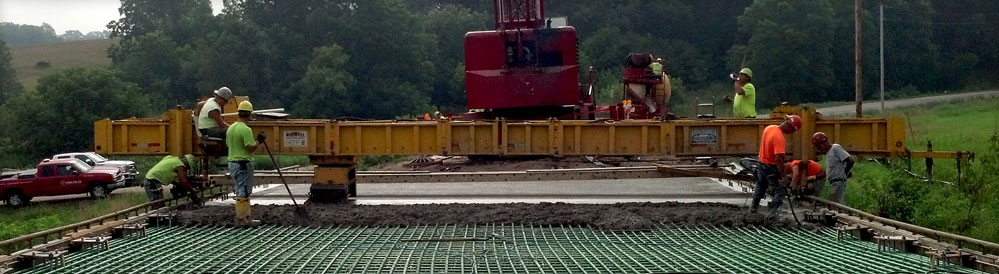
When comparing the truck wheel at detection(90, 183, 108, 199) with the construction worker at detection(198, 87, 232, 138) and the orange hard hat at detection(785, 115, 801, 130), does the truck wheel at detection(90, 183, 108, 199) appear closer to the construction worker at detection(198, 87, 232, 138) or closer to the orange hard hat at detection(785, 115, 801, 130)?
the construction worker at detection(198, 87, 232, 138)

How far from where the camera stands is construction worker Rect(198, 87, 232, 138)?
12391 millimetres

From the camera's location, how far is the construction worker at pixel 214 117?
12.4 meters

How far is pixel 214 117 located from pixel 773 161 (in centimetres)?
616

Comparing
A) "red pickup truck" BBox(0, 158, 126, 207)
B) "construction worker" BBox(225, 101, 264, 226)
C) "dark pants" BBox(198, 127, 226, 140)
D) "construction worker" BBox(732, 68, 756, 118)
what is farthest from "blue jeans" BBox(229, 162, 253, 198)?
"red pickup truck" BBox(0, 158, 126, 207)

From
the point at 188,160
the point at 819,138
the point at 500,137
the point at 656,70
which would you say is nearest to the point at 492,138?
the point at 500,137

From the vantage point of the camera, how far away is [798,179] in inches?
500

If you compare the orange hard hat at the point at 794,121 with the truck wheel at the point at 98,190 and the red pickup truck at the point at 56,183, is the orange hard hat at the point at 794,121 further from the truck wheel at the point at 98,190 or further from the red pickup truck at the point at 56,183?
the red pickup truck at the point at 56,183

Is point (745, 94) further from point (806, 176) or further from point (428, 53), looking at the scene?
point (428, 53)

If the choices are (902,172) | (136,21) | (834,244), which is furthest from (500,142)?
(136,21)

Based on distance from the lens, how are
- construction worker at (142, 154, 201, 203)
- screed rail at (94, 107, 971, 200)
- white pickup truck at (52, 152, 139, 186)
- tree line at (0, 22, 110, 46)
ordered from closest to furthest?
construction worker at (142, 154, 201, 203)
screed rail at (94, 107, 971, 200)
white pickup truck at (52, 152, 139, 186)
tree line at (0, 22, 110, 46)

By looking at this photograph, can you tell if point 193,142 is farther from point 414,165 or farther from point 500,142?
point 414,165

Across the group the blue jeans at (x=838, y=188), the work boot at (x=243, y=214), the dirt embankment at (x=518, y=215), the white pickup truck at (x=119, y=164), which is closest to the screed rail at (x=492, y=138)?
the blue jeans at (x=838, y=188)

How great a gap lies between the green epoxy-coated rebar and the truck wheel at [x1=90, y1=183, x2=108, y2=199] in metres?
23.3

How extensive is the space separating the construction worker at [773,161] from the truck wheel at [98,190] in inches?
1012
